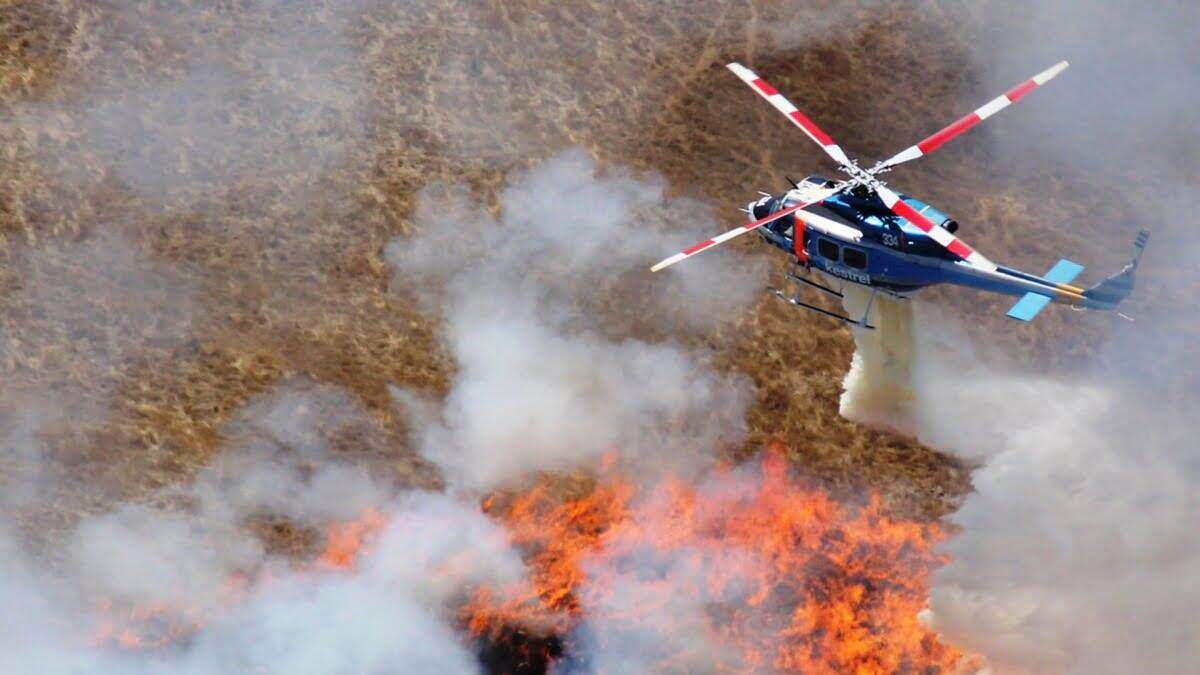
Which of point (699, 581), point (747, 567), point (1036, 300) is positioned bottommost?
point (699, 581)

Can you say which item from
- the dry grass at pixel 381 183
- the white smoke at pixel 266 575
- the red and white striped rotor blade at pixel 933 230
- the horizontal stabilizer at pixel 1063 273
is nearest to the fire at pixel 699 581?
the white smoke at pixel 266 575

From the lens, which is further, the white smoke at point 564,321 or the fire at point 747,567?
the white smoke at point 564,321

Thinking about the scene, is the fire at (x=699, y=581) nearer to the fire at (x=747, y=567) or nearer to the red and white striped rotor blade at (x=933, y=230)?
the fire at (x=747, y=567)

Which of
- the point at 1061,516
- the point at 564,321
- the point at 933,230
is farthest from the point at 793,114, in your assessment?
the point at 1061,516

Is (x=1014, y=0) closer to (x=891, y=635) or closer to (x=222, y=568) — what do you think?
(x=891, y=635)

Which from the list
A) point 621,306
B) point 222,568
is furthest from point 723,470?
point 222,568

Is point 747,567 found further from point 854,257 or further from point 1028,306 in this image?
point 1028,306
